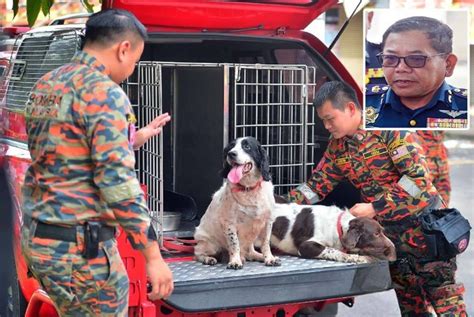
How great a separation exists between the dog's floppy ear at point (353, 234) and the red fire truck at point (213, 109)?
0.58ft

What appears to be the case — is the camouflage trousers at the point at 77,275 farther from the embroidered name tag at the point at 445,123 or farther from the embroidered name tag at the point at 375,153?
the embroidered name tag at the point at 375,153

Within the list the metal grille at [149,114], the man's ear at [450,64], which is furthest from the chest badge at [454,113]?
the metal grille at [149,114]

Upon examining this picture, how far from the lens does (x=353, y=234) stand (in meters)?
4.64

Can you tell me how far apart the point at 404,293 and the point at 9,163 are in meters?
2.45

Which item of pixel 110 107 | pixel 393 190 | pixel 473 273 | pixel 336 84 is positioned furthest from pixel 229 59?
pixel 473 273

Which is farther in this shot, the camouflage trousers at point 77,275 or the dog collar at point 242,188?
the dog collar at point 242,188

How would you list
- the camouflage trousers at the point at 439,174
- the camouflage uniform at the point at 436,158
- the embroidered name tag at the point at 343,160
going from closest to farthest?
the embroidered name tag at the point at 343,160
the camouflage uniform at the point at 436,158
the camouflage trousers at the point at 439,174

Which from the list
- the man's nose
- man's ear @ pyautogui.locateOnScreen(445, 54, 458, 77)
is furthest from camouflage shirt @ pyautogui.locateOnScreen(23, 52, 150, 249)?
man's ear @ pyautogui.locateOnScreen(445, 54, 458, 77)

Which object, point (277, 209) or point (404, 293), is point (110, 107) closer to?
point (277, 209)

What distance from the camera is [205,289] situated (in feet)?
13.4

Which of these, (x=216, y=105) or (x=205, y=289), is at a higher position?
(x=216, y=105)

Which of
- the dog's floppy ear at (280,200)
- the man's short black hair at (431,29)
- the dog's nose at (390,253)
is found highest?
the man's short black hair at (431,29)

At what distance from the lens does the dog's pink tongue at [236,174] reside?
14.8 ft

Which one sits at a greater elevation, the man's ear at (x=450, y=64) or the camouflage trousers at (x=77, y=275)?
the man's ear at (x=450, y=64)
